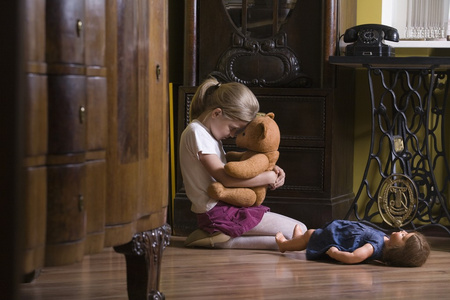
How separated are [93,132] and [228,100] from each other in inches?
58.7

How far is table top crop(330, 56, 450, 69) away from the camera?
2.65 m

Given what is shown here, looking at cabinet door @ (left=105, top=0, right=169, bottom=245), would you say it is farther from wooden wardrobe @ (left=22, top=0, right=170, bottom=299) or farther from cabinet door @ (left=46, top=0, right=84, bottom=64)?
cabinet door @ (left=46, top=0, right=84, bottom=64)

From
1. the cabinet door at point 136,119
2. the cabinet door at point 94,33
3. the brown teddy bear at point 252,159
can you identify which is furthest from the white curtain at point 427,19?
the cabinet door at point 94,33

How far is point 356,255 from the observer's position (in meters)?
2.35

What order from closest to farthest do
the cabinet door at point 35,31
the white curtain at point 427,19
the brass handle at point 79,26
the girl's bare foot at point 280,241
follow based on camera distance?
the cabinet door at point 35,31 → the brass handle at point 79,26 → the girl's bare foot at point 280,241 → the white curtain at point 427,19

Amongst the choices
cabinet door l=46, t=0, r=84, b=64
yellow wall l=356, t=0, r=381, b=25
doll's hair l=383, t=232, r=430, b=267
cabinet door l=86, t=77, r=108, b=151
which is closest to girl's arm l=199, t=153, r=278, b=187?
doll's hair l=383, t=232, r=430, b=267

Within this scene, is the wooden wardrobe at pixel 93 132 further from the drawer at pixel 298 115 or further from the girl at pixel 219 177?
the drawer at pixel 298 115

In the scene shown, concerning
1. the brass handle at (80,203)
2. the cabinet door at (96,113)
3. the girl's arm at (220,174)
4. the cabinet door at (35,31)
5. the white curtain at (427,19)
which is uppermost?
the white curtain at (427,19)

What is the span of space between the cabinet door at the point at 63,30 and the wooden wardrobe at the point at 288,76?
1841 mm

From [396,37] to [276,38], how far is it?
51 centimetres

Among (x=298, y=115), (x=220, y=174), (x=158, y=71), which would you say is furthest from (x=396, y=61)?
(x=158, y=71)

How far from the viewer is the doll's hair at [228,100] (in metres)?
2.63

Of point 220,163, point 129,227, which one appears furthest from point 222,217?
point 129,227

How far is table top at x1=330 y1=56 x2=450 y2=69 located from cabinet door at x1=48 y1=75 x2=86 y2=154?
1.80 meters
